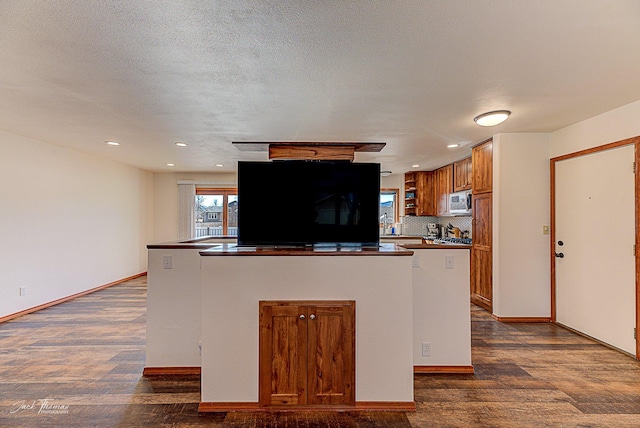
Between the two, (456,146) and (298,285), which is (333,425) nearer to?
(298,285)

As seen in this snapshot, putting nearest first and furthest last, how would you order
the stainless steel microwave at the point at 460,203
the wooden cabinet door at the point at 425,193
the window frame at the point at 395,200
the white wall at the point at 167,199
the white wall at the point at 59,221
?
1. the white wall at the point at 59,221
2. the stainless steel microwave at the point at 460,203
3. the wooden cabinet door at the point at 425,193
4. the white wall at the point at 167,199
5. the window frame at the point at 395,200

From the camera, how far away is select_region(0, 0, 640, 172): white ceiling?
1.70 metres

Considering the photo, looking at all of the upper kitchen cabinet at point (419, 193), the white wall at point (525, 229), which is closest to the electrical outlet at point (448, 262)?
the white wall at point (525, 229)

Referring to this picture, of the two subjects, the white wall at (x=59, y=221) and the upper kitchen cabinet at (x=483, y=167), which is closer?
the white wall at (x=59, y=221)

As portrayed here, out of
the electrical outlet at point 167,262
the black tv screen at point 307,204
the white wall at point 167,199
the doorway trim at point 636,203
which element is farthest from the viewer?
the white wall at point 167,199

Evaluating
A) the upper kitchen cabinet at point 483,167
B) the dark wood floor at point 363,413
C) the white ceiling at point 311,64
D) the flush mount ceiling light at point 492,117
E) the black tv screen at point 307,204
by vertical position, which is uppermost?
the white ceiling at point 311,64

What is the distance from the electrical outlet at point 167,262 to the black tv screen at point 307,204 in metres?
0.59

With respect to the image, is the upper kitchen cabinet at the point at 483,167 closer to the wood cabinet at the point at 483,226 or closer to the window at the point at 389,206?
the wood cabinet at the point at 483,226

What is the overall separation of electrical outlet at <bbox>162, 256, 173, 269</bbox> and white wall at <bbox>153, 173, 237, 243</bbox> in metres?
4.97

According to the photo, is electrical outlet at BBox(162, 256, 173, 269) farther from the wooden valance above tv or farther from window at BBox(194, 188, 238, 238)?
window at BBox(194, 188, 238, 238)

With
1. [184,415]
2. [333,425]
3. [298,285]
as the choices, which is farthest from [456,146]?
[184,415]

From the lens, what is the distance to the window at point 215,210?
303 inches

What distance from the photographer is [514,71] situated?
2.34 m

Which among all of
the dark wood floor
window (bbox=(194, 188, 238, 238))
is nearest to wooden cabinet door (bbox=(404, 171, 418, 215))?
window (bbox=(194, 188, 238, 238))
